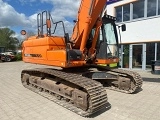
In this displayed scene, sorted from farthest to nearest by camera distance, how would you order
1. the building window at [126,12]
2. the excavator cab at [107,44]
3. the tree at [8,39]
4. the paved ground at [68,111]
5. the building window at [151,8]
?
the tree at [8,39] < the building window at [126,12] < the building window at [151,8] < the excavator cab at [107,44] < the paved ground at [68,111]

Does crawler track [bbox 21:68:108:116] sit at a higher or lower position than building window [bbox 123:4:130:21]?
lower

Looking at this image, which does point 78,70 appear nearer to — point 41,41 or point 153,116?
point 41,41

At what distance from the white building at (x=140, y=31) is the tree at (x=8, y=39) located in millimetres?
42307

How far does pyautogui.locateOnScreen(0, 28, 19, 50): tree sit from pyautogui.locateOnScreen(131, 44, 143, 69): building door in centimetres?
4376

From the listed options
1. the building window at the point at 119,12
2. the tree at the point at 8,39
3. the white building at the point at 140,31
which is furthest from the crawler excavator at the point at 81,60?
the tree at the point at 8,39

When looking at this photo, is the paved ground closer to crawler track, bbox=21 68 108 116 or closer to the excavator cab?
crawler track, bbox=21 68 108 116

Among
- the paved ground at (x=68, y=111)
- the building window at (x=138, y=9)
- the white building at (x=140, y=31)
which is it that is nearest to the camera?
the paved ground at (x=68, y=111)

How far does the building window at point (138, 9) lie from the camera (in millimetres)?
13891

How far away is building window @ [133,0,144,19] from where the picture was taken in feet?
45.6

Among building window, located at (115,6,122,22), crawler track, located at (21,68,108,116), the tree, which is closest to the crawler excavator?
crawler track, located at (21,68,108,116)

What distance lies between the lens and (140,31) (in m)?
13.8

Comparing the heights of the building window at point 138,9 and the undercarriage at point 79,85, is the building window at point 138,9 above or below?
above

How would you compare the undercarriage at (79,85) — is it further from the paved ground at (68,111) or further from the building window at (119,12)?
the building window at (119,12)

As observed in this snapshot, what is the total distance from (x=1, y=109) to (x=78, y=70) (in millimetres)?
3100
